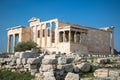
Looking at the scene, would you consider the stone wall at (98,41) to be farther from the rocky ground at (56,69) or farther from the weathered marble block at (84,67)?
the weathered marble block at (84,67)

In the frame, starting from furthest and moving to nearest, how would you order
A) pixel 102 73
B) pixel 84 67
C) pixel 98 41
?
pixel 98 41 → pixel 84 67 → pixel 102 73

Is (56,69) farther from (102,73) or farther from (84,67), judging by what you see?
(102,73)

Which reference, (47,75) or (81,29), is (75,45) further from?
(47,75)

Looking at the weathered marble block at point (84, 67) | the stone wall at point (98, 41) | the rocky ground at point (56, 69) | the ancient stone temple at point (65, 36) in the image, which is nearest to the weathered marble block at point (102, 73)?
the rocky ground at point (56, 69)

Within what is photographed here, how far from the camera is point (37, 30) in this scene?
2073 inches

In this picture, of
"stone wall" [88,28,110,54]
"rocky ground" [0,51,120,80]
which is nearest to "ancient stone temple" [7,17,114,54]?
"stone wall" [88,28,110,54]

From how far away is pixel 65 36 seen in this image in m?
48.9

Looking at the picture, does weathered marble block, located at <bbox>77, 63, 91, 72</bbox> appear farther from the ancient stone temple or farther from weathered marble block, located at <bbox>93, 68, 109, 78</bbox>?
the ancient stone temple

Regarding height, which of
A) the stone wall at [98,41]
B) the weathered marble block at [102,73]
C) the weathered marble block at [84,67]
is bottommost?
the weathered marble block at [102,73]

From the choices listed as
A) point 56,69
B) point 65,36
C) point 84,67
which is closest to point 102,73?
point 84,67

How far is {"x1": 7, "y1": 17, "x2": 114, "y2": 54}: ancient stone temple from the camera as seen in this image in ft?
151

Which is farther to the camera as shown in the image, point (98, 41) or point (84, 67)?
point (98, 41)

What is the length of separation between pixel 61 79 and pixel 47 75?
3.79ft

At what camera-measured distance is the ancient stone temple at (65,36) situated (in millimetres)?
46147
